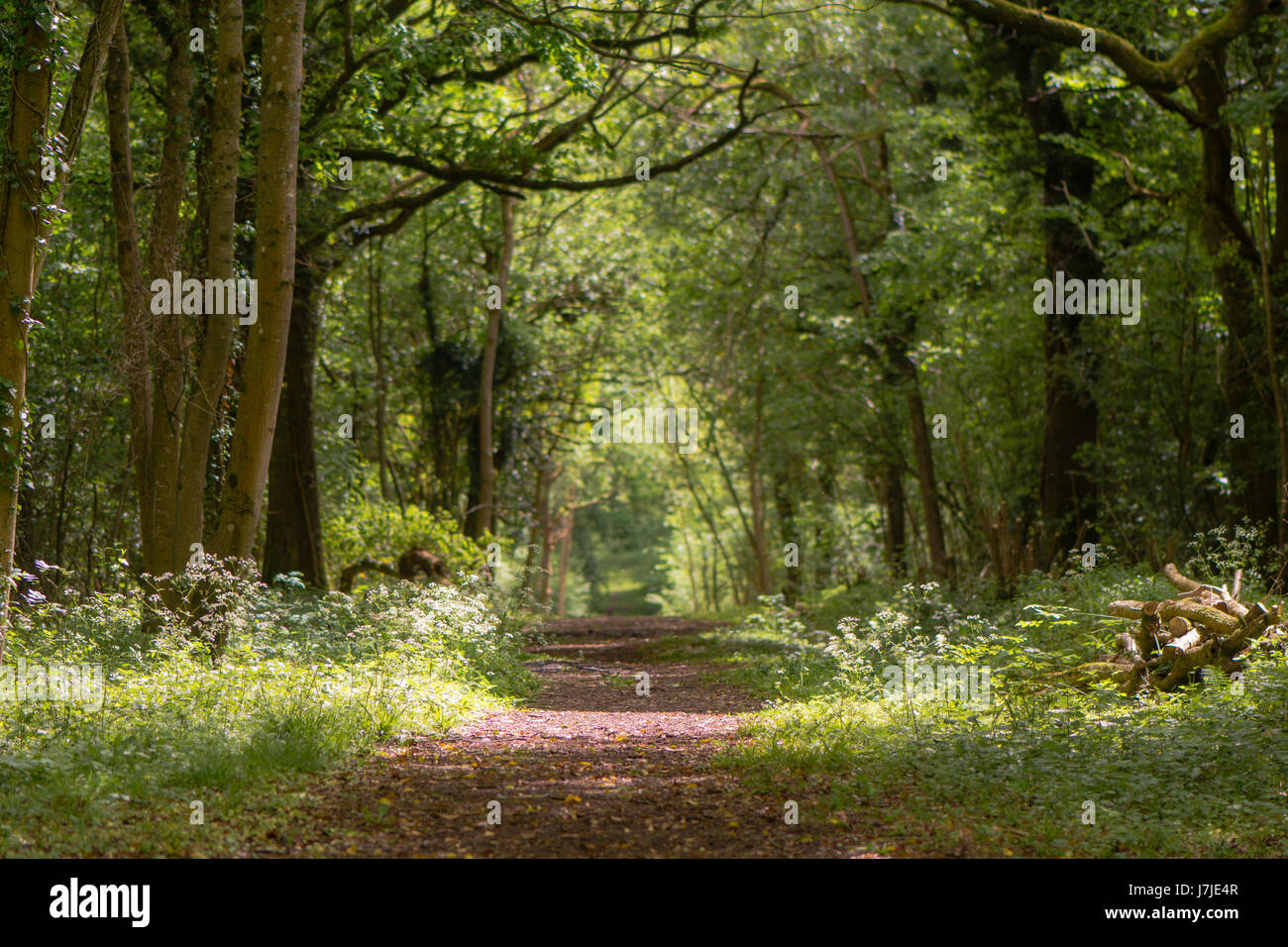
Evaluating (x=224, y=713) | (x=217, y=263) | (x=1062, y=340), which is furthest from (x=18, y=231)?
(x=1062, y=340)

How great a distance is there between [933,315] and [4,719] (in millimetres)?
17812

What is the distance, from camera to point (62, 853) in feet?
16.1

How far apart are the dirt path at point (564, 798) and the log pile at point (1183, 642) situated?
3.19 m

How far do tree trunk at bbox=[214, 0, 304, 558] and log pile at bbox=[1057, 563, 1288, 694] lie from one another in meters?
7.07

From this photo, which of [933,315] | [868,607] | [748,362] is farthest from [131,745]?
[748,362]

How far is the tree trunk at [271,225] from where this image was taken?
31.2ft

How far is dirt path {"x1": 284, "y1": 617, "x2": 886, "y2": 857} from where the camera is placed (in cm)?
556

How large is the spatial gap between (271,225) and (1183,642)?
8079 mm

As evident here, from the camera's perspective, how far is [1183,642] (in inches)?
347

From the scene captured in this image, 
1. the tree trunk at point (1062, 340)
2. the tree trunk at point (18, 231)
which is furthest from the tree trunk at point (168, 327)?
the tree trunk at point (1062, 340)

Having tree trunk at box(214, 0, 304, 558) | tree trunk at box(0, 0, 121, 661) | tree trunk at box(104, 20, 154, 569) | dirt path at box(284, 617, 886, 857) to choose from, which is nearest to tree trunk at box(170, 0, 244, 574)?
tree trunk at box(214, 0, 304, 558)

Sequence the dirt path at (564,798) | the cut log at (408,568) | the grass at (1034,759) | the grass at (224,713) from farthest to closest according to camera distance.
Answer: the cut log at (408,568), the grass at (1034,759), the dirt path at (564,798), the grass at (224,713)

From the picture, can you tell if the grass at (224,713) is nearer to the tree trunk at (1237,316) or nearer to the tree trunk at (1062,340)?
the tree trunk at (1062,340)

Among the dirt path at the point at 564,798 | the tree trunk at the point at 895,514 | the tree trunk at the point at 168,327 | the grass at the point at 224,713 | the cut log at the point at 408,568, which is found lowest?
the dirt path at the point at 564,798
